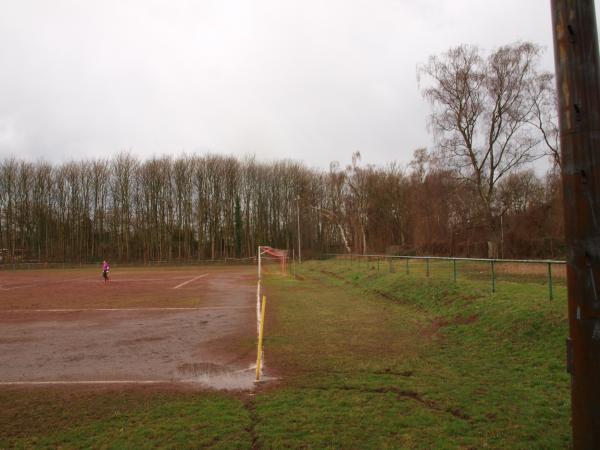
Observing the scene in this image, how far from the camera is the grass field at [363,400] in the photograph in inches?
196

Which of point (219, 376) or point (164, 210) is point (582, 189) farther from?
point (164, 210)

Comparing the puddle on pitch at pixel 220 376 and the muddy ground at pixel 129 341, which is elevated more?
the puddle on pitch at pixel 220 376

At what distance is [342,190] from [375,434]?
62.2 metres

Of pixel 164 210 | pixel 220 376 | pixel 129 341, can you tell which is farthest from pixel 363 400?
pixel 164 210

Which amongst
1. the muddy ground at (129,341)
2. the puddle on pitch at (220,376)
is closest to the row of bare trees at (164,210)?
the muddy ground at (129,341)

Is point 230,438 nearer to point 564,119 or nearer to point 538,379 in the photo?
point 564,119

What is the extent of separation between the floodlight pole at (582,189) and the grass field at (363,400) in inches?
77.0

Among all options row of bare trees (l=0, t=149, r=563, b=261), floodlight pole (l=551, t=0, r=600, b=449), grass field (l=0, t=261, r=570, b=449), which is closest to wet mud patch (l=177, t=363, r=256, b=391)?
grass field (l=0, t=261, r=570, b=449)

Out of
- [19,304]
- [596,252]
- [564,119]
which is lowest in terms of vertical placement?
[19,304]

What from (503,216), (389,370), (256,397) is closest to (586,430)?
(256,397)

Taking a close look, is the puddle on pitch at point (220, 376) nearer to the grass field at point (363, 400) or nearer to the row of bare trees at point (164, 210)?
the grass field at point (363, 400)

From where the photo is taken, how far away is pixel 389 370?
7965 mm

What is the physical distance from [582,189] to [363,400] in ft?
14.1

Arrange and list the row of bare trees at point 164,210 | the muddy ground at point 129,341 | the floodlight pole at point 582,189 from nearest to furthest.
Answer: the floodlight pole at point 582,189 < the muddy ground at point 129,341 < the row of bare trees at point 164,210
